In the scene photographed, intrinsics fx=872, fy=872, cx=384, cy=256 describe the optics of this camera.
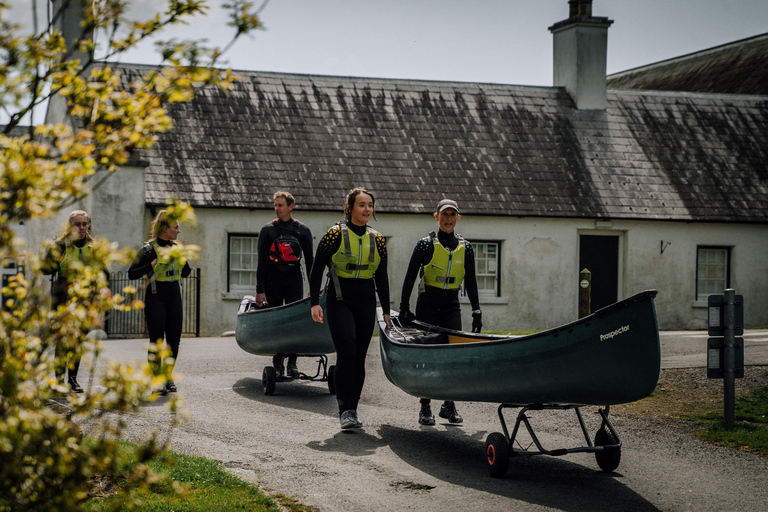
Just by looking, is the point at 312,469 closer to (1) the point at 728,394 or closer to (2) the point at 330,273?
(2) the point at 330,273

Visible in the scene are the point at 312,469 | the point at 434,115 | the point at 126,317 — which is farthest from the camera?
the point at 434,115

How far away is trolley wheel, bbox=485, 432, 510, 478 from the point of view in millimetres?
6152

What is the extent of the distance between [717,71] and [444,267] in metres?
31.4

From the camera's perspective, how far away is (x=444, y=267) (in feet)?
27.0

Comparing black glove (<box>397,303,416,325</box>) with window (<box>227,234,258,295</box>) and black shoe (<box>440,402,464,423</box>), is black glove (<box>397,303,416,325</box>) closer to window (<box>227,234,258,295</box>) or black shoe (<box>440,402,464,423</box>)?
black shoe (<box>440,402,464,423</box>)

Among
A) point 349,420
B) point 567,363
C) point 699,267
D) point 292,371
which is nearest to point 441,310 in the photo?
point 349,420

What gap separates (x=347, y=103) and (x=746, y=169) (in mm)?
11894

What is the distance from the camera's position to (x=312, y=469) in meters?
6.35

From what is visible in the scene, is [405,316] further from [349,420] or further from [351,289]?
[349,420]

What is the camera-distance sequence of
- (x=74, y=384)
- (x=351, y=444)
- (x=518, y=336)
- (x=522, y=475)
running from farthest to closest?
(x=74, y=384)
(x=351, y=444)
(x=522, y=475)
(x=518, y=336)

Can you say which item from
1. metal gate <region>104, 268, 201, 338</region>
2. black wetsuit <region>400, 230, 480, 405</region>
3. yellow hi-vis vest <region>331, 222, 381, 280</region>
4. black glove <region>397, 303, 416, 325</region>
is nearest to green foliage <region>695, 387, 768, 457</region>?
black wetsuit <region>400, 230, 480, 405</region>

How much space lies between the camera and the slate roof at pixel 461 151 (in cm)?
2217

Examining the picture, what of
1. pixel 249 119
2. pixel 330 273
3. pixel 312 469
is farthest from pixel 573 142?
pixel 312 469

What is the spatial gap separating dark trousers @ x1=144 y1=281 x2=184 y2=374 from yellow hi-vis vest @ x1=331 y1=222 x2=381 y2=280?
2573mm
